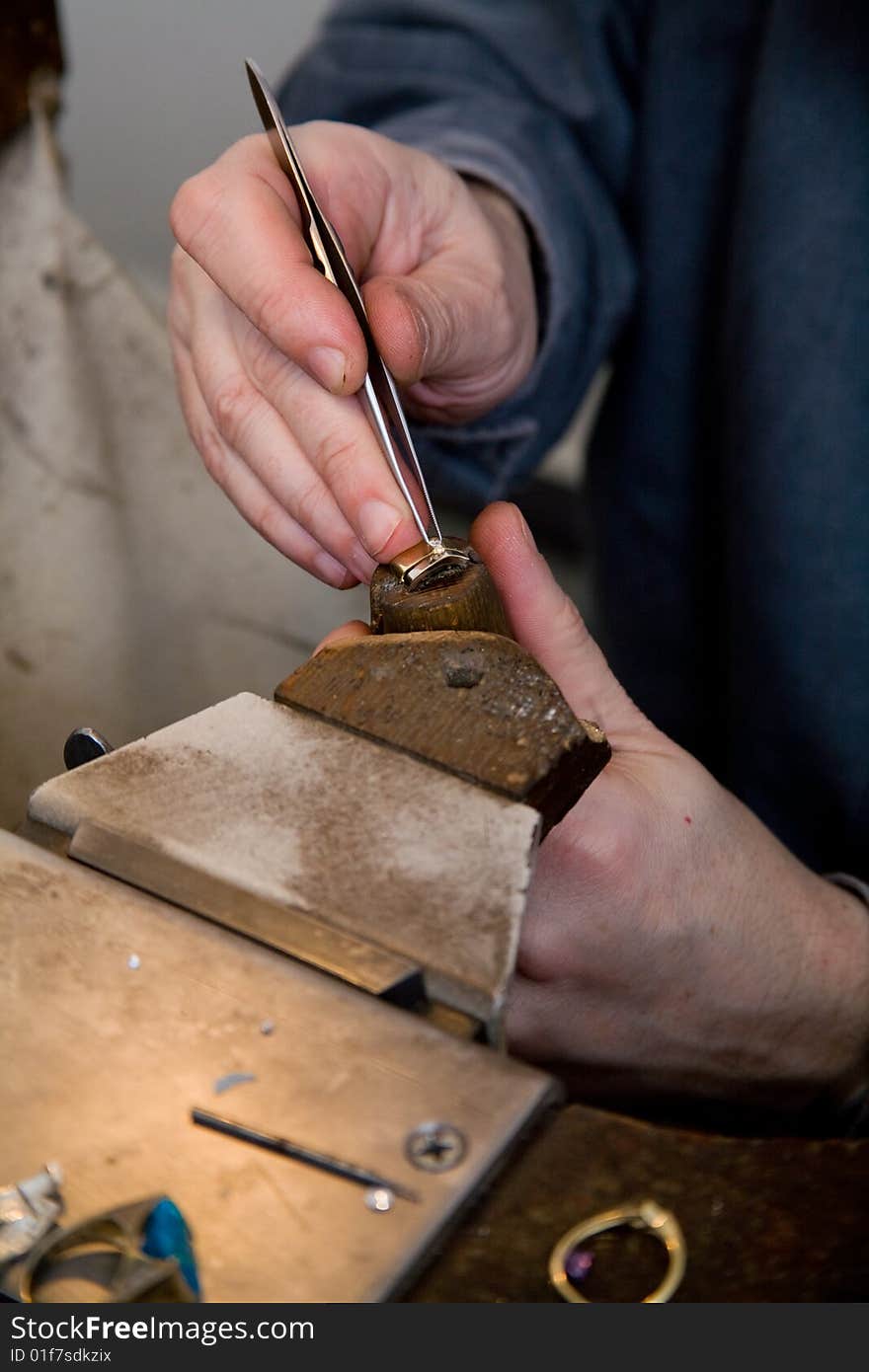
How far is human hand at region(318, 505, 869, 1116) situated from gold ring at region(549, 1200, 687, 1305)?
250 mm

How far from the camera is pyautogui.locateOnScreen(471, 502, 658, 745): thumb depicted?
71cm

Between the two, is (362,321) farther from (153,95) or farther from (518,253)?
(153,95)

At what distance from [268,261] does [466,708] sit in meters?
0.34

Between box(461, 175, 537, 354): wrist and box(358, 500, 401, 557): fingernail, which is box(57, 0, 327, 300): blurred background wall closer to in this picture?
box(461, 175, 537, 354): wrist

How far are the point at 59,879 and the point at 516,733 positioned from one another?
0.68ft

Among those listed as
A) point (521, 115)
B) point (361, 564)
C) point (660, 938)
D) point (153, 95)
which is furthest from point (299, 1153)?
point (153, 95)

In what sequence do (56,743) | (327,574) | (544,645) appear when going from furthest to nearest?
(56,743) < (327,574) < (544,645)

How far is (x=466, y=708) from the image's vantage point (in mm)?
552

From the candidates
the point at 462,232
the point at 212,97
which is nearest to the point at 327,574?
the point at 462,232

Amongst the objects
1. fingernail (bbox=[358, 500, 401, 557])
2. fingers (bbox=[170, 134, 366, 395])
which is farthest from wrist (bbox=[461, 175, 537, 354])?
fingernail (bbox=[358, 500, 401, 557])

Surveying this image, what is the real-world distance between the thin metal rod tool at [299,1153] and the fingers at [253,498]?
471 millimetres

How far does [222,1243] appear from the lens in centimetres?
36

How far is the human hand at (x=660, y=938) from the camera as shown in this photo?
2.17 feet

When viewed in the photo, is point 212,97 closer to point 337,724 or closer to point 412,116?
point 412,116
